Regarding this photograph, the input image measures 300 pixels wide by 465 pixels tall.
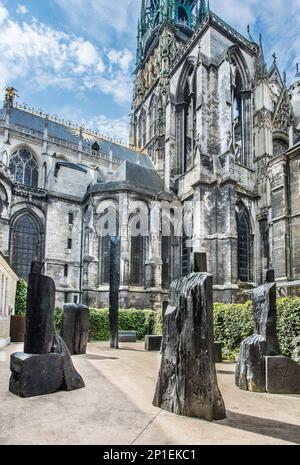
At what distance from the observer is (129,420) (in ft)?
12.9

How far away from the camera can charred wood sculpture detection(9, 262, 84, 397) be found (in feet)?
17.0

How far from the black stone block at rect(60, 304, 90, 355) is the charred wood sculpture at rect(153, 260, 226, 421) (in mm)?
6117

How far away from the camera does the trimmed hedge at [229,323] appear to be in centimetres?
824

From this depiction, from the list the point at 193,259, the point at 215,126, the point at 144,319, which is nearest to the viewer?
the point at 193,259

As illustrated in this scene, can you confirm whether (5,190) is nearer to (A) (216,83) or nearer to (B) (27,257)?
(B) (27,257)

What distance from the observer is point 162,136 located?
35.3 metres

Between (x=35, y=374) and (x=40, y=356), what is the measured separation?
268 mm

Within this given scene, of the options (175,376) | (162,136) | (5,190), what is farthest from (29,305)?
(162,136)

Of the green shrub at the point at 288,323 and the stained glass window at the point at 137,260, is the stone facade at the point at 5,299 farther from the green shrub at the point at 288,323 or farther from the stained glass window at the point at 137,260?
the stained glass window at the point at 137,260

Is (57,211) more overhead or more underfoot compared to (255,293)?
more overhead

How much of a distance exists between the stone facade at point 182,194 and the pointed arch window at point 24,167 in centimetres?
9

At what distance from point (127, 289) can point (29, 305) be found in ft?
54.7

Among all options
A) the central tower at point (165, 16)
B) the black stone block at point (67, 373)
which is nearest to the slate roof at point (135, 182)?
the black stone block at point (67, 373)

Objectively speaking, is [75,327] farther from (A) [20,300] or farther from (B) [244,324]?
(A) [20,300]
